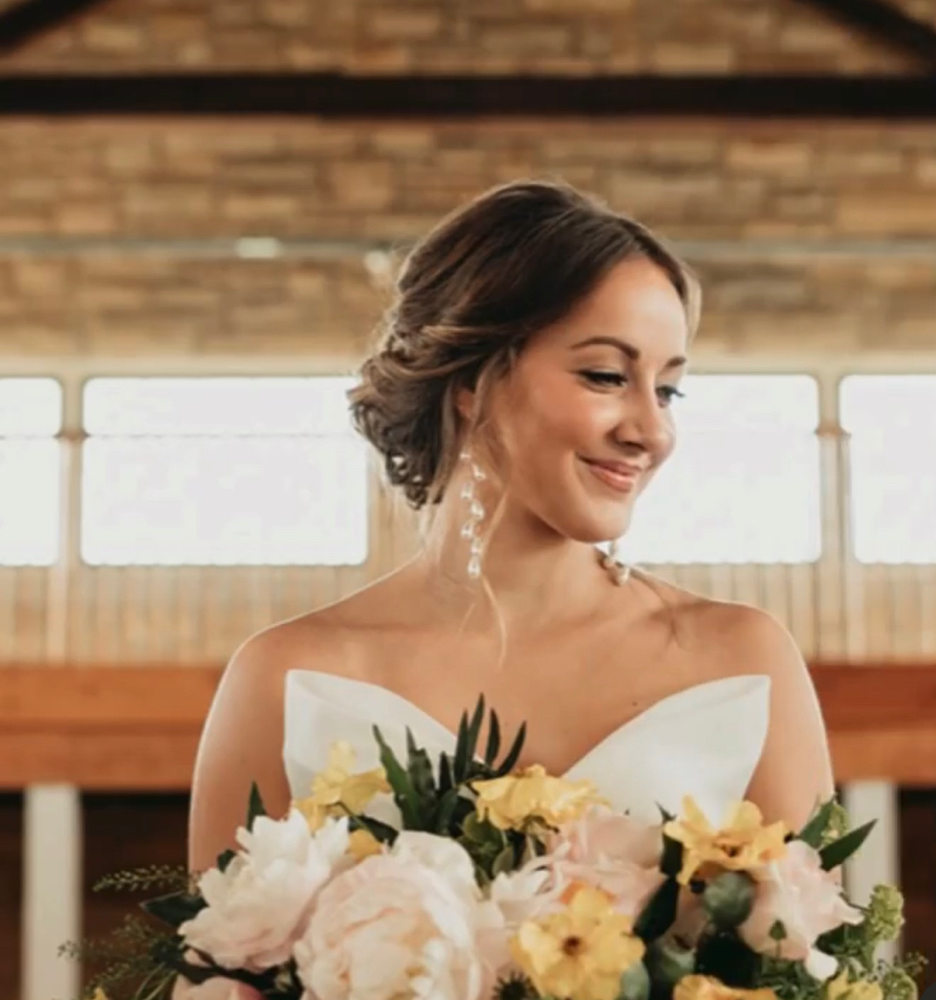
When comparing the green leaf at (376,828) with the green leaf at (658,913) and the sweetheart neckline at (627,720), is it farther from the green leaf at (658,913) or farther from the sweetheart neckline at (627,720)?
the sweetheart neckline at (627,720)

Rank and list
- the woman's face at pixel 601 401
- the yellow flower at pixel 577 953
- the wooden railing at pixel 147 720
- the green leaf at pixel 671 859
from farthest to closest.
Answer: the wooden railing at pixel 147 720
the woman's face at pixel 601 401
the green leaf at pixel 671 859
the yellow flower at pixel 577 953

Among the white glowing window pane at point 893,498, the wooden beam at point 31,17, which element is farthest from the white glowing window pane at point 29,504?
the white glowing window pane at point 893,498

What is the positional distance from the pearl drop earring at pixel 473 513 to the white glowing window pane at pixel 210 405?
708 centimetres

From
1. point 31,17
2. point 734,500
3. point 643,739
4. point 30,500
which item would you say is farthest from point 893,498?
point 643,739

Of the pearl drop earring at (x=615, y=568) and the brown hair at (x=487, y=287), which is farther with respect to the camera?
the pearl drop earring at (x=615, y=568)

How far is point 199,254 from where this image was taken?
9.31m

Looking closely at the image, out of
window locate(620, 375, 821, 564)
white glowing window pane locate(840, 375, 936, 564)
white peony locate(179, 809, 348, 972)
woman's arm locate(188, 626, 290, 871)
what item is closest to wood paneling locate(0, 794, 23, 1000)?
window locate(620, 375, 821, 564)

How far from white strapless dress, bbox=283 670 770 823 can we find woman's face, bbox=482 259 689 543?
229mm

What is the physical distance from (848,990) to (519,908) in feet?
0.73

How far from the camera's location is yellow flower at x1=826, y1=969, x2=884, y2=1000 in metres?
1.36

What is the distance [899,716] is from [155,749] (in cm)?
210

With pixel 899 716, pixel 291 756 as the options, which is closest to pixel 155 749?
pixel 899 716

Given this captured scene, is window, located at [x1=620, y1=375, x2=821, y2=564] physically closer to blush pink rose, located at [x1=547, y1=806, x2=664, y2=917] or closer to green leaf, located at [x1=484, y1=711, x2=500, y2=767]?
green leaf, located at [x1=484, y1=711, x2=500, y2=767]

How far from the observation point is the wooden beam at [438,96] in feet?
29.4
